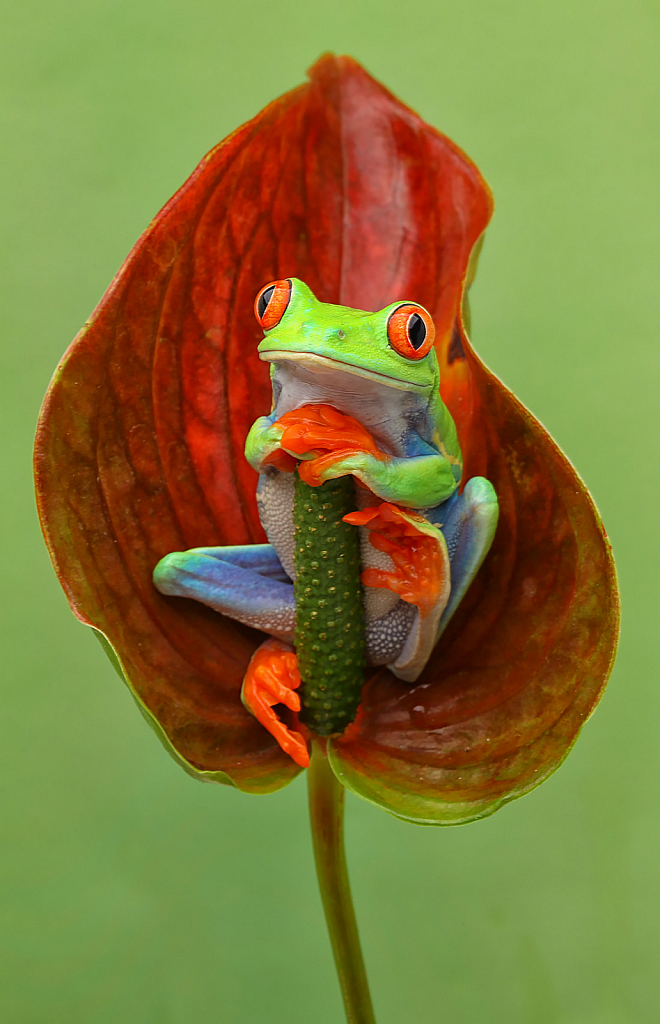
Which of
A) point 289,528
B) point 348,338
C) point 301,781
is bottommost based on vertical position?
point 301,781

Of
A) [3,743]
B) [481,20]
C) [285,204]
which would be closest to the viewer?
[285,204]

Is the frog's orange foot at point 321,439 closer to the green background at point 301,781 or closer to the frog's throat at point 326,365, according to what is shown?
the frog's throat at point 326,365

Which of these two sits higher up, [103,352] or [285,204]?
[285,204]

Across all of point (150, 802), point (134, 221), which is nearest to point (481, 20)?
point (134, 221)

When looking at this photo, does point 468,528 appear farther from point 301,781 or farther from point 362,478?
point 301,781

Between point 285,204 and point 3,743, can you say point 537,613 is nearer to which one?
point 285,204

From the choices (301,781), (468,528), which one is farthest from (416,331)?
(301,781)

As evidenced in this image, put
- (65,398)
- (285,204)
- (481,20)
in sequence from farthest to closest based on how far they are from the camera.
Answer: (481,20)
(285,204)
(65,398)
